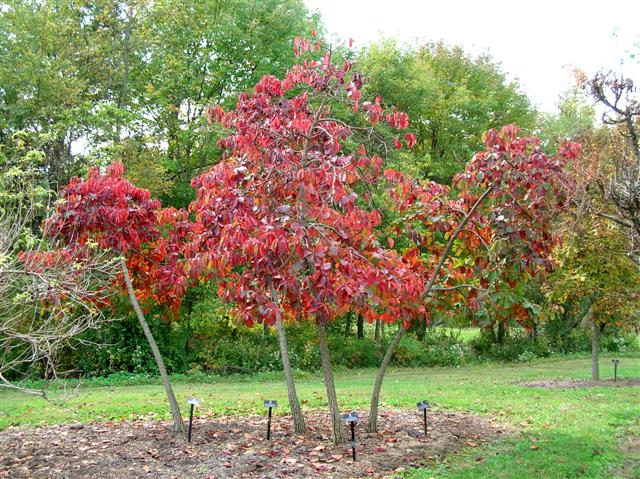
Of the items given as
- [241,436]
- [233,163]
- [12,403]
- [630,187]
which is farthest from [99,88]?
[630,187]

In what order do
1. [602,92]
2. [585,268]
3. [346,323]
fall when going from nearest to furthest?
[602,92] < [585,268] < [346,323]

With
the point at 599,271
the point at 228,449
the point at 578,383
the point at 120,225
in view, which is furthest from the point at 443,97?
the point at 228,449

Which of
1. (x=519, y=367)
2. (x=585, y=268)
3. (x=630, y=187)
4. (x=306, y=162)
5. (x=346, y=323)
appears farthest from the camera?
(x=346, y=323)

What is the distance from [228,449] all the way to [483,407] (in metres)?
4.30

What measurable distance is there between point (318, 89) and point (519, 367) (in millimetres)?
13732

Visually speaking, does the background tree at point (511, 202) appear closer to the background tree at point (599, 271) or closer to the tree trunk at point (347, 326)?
the background tree at point (599, 271)

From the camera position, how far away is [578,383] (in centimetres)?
1253

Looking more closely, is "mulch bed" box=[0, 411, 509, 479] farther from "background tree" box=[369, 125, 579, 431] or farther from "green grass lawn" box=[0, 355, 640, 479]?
"background tree" box=[369, 125, 579, 431]

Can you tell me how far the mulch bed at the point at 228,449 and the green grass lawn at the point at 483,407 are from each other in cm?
46

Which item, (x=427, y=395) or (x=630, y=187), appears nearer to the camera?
(x=630, y=187)

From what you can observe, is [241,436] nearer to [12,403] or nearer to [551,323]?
[12,403]

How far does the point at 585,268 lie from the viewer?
1136cm

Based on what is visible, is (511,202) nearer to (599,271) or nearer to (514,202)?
(514,202)

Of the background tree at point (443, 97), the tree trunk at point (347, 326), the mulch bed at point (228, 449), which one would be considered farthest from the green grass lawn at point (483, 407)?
A: the background tree at point (443, 97)
